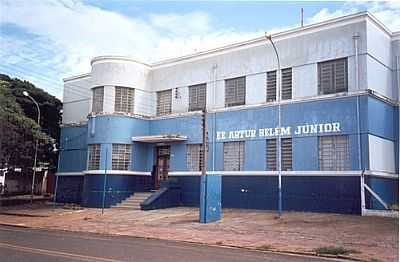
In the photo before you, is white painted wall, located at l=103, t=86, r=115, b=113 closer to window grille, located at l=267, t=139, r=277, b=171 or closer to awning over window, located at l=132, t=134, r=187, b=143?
awning over window, located at l=132, t=134, r=187, b=143

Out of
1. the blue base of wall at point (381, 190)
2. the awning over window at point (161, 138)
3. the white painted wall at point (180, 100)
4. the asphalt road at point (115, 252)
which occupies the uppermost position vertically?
the white painted wall at point (180, 100)

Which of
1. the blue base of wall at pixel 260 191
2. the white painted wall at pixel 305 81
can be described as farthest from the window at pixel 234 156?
the white painted wall at pixel 305 81

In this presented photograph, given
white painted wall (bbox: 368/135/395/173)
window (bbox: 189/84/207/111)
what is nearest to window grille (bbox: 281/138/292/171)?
white painted wall (bbox: 368/135/395/173)

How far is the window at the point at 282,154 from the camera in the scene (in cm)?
2222

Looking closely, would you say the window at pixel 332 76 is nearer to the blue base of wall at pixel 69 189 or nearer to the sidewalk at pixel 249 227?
the sidewalk at pixel 249 227

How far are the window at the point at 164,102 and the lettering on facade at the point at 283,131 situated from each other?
402 cm

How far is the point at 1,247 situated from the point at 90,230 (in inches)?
277

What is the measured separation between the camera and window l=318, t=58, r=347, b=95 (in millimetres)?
21125

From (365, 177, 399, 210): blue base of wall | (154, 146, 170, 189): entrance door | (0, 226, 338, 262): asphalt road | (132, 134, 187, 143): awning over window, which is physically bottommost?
(0, 226, 338, 262): asphalt road

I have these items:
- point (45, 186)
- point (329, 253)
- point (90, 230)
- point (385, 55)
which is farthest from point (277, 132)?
point (45, 186)

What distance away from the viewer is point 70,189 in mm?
30625

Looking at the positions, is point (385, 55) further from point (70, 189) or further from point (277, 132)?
point (70, 189)

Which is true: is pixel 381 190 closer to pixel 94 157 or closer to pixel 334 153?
pixel 334 153

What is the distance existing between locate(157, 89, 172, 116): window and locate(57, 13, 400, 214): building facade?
0.06 meters
